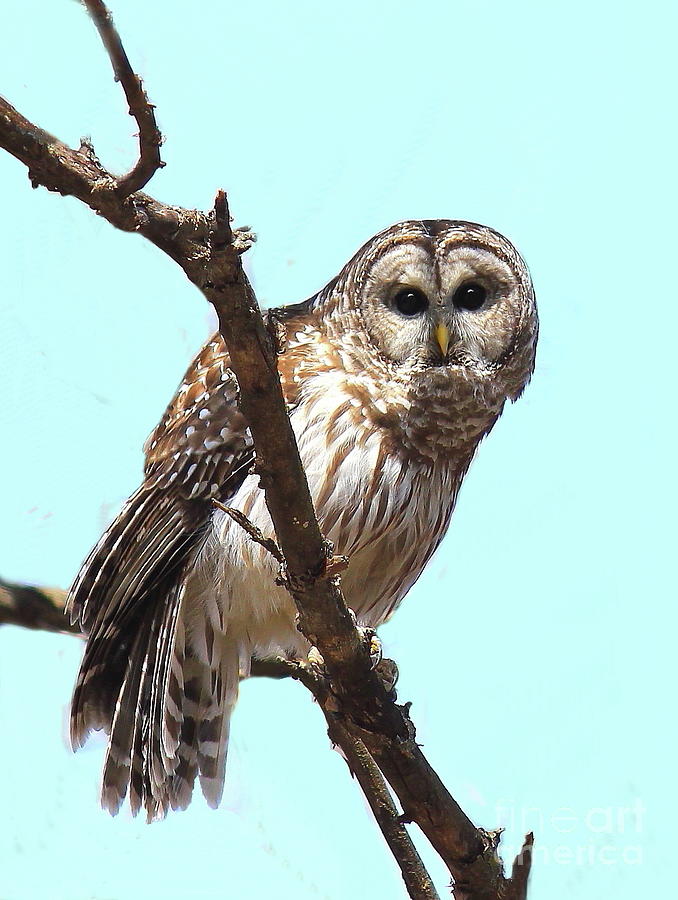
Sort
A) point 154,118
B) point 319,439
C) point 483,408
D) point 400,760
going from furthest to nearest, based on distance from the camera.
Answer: point 483,408, point 319,439, point 400,760, point 154,118

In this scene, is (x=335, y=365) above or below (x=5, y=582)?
above

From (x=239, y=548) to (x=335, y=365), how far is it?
26.5 inches

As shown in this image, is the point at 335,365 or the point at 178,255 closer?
the point at 178,255

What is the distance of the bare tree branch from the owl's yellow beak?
127cm

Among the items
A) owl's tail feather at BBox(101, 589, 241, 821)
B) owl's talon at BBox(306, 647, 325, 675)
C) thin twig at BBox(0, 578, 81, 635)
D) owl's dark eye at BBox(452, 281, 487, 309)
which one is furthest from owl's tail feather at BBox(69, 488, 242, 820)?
owl's dark eye at BBox(452, 281, 487, 309)

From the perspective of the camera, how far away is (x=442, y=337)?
12.5 feet

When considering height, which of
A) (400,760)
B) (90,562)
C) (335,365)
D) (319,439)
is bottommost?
(400,760)

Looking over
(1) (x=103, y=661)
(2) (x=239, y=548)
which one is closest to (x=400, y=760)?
(2) (x=239, y=548)

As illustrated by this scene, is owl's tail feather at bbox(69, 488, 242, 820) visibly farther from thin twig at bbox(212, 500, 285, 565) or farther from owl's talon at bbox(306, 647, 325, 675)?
thin twig at bbox(212, 500, 285, 565)

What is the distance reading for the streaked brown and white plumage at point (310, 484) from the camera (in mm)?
3668

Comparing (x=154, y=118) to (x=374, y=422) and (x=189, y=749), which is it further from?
(x=189, y=749)

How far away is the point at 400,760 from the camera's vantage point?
9.43 feet

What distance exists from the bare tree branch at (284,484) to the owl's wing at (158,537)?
0.81 meters

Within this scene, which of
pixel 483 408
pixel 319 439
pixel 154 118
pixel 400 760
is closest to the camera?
pixel 154 118
